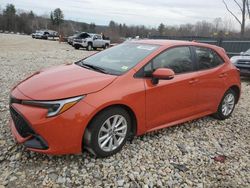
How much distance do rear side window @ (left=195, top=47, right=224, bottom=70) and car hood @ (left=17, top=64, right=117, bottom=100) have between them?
1904 mm

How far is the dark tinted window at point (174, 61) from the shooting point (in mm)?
4217

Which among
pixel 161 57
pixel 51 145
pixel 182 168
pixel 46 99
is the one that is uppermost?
pixel 161 57

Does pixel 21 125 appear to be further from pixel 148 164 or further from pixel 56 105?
pixel 148 164

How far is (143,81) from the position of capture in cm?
401

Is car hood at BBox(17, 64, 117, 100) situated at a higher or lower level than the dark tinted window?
lower

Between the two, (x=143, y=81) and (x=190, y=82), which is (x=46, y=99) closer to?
(x=143, y=81)

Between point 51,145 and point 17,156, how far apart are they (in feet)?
2.30

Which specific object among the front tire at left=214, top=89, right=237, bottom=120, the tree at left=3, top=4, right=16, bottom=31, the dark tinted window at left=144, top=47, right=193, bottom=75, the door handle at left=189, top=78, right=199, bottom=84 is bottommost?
the front tire at left=214, top=89, right=237, bottom=120

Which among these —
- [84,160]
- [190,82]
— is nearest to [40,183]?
[84,160]

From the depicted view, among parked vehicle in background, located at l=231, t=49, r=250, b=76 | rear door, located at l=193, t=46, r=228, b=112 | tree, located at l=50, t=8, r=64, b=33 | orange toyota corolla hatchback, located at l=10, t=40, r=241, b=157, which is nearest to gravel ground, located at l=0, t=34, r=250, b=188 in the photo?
orange toyota corolla hatchback, located at l=10, t=40, r=241, b=157

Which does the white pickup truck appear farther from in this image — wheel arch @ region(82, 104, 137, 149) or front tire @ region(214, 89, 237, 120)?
wheel arch @ region(82, 104, 137, 149)

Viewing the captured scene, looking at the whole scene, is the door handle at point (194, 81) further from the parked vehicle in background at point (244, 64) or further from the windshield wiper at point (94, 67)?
the parked vehicle in background at point (244, 64)

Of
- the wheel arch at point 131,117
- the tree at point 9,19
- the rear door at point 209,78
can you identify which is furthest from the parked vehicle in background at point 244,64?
the tree at point 9,19

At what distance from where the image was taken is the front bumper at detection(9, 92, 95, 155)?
128 inches
